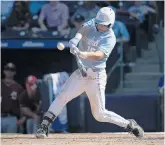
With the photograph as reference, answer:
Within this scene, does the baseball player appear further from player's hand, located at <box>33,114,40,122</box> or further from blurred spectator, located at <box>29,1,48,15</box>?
blurred spectator, located at <box>29,1,48,15</box>

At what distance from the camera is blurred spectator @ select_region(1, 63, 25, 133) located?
35.7ft

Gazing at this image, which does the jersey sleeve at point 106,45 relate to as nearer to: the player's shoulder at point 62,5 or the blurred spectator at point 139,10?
the blurred spectator at point 139,10

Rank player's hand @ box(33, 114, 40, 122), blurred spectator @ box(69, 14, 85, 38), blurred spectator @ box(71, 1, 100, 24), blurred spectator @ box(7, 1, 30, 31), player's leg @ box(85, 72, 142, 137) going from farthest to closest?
blurred spectator @ box(7, 1, 30, 31)
blurred spectator @ box(71, 1, 100, 24)
blurred spectator @ box(69, 14, 85, 38)
player's hand @ box(33, 114, 40, 122)
player's leg @ box(85, 72, 142, 137)

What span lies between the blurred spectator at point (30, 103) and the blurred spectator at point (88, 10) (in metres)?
1.79

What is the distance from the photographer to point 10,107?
1106cm

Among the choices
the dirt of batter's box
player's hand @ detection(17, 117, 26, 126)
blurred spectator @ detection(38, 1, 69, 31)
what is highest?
blurred spectator @ detection(38, 1, 69, 31)

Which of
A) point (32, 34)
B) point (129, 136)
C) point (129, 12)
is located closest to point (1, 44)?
point (32, 34)

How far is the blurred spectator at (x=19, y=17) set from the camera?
→ 40.7 feet

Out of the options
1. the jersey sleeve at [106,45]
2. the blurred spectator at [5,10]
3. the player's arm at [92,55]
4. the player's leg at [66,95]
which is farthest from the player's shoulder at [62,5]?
the player's arm at [92,55]

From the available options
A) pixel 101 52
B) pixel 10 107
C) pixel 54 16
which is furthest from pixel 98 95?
pixel 54 16

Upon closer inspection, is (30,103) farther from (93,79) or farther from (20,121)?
(93,79)

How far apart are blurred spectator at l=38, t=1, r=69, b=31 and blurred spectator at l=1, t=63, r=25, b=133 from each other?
1483mm

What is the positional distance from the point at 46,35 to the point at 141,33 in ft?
6.23

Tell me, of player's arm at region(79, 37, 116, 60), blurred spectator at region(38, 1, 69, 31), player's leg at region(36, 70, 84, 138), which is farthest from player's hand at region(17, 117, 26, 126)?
player's arm at region(79, 37, 116, 60)
